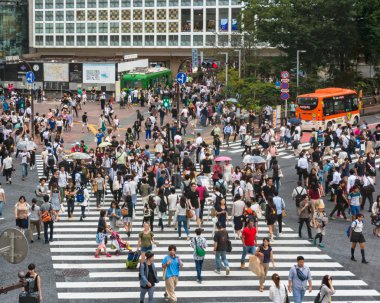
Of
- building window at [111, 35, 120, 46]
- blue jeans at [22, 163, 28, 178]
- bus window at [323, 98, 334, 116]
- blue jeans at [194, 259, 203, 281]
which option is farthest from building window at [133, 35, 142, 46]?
blue jeans at [194, 259, 203, 281]

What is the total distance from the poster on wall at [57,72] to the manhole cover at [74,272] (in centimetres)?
5029

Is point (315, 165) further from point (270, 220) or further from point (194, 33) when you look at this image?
point (194, 33)

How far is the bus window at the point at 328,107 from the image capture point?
48.2 metres

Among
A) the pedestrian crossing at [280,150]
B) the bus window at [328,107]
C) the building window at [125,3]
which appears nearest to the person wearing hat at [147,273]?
the pedestrian crossing at [280,150]

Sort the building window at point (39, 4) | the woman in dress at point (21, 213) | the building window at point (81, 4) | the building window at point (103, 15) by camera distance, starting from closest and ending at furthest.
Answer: the woman in dress at point (21, 213) < the building window at point (103, 15) < the building window at point (81, 4) < the building window at point (39, 4)

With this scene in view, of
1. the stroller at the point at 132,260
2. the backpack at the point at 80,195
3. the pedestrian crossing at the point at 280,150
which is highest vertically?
the pedestrian crossing at the point at 280,150

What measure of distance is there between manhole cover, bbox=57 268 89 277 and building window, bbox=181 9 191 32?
7427 cm

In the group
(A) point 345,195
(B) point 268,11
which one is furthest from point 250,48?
(A) point 345,195

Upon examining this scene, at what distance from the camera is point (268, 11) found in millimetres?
60062

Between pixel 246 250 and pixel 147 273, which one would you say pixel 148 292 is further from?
pixel 246 250

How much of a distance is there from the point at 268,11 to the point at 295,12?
201 centimetres

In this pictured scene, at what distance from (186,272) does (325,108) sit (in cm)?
2872

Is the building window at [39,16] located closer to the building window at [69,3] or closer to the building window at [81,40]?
the building window at [69,3]

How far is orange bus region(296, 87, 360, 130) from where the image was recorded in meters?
47.9
